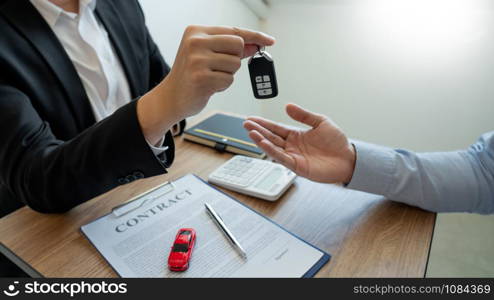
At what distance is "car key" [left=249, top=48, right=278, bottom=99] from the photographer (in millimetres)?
693

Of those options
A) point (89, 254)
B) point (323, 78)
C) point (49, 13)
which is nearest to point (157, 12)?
point (49, 13)

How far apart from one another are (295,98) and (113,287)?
1886mm

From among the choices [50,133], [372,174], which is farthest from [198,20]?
[372,174]

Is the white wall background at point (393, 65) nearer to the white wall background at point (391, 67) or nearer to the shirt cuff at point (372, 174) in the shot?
the white wall background at point (391, 67)

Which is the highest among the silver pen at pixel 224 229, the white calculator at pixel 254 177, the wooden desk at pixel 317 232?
the white calculator at pixel 254 177

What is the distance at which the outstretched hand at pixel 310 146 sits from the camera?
29.1 inches

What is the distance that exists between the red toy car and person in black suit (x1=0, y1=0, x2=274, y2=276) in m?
0.14

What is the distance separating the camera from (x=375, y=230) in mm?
651

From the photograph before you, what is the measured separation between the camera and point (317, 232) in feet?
2.13

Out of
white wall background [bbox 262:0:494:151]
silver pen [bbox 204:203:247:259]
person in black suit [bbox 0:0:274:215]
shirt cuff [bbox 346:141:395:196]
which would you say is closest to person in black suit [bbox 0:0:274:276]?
person in black suit [bbox 0:0:274:215]

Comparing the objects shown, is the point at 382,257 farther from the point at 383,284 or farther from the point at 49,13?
the point at 49,13

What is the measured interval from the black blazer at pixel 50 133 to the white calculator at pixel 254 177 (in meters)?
0.14

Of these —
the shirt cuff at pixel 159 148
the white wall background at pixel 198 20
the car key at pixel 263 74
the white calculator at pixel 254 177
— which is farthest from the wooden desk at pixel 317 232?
the white wall background at pixel 198 20

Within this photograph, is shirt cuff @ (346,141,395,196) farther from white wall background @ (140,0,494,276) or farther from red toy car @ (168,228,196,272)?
white wall background @ (140,0,494,276)
